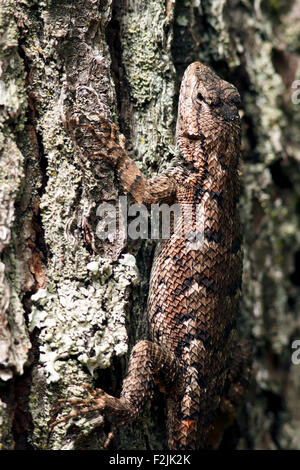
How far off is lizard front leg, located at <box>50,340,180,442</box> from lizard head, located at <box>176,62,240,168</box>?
1.41 meters

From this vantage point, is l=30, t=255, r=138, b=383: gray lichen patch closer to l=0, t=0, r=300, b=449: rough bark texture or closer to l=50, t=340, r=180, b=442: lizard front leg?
l=0, t=0, r=300, b=449: rough bark texture

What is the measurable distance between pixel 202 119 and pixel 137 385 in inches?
77.7

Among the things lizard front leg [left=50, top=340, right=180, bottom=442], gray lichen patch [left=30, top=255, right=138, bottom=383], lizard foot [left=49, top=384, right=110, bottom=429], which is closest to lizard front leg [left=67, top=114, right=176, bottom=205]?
gray lichen patch [left=30, top=255, right=138, bottom=383]

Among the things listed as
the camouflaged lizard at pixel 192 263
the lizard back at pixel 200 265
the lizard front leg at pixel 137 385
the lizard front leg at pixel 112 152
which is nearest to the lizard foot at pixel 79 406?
the lizard front leg at pixel 137 385

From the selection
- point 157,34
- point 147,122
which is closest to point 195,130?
point 147,122

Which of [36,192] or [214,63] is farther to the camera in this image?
[214,63]

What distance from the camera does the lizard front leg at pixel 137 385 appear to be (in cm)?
324

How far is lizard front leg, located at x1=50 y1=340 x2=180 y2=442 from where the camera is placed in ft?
10.6

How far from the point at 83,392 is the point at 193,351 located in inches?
32.9

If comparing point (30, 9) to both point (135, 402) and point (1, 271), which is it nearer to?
point (1, 271)

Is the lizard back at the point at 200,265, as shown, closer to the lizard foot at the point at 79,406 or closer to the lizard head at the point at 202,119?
the lizard head at the point at 202,119

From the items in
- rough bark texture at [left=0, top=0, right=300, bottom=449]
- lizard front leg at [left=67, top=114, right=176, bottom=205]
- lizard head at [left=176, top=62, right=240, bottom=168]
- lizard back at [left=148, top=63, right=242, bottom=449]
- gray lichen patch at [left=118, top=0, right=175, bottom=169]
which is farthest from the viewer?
lizard head at [left=176, top=62, right=240, bottom=168]

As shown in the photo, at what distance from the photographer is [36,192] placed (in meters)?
3.37

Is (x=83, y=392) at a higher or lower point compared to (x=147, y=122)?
lower
